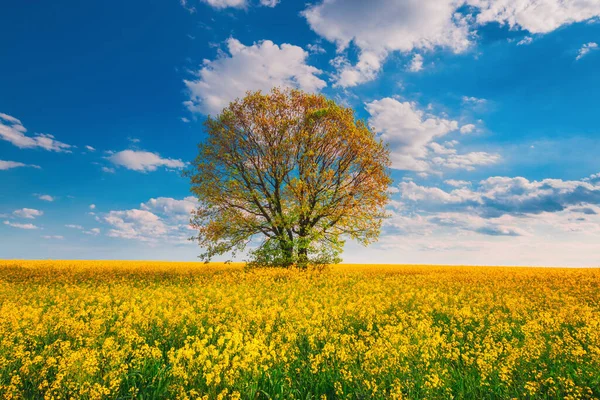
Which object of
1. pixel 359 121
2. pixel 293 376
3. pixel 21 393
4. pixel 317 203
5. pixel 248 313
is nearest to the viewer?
pixel 21 393

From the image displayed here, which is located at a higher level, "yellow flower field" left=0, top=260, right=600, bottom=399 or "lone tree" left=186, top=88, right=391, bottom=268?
"lone tree" left=186, top=88, right=391, bottom=268

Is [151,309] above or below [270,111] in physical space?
below

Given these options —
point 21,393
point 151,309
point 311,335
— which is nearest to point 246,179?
point 151,309

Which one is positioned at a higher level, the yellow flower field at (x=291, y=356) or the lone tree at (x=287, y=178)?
the lone tree at (x=287, y=178)

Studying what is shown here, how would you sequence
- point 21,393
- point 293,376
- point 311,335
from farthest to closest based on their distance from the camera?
1. point 311,335
2. point 293,376
3. point 21,393

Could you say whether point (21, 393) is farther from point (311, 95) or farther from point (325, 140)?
point (311, 95)

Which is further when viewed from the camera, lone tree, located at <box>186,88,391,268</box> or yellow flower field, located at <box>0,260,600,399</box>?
lone tree, located at <box>186,88,391,268</box>

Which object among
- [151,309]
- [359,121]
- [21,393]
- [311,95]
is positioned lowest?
[21,393]

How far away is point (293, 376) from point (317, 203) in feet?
65.6

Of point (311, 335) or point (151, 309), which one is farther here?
point (151, 309)

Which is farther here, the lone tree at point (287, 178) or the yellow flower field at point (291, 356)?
the lone tree at point (287, 178)

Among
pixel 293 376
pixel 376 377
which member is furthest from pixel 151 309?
pixel 376 377

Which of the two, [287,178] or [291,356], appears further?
[287,178]

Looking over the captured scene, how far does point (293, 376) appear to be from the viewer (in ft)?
20.9
